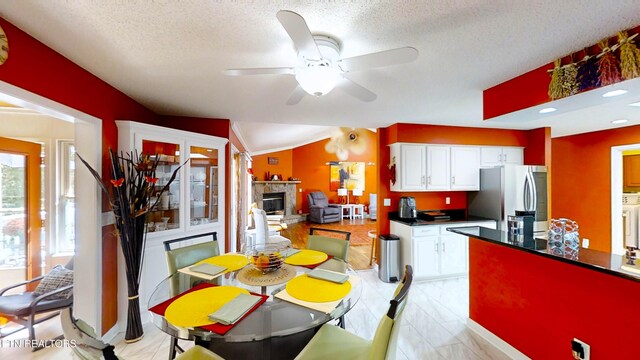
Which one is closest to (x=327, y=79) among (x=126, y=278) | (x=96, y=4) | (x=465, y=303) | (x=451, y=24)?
(x=451, y=24)

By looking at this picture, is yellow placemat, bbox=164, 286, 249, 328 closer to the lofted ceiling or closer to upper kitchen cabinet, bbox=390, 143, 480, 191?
the lofted ceiling

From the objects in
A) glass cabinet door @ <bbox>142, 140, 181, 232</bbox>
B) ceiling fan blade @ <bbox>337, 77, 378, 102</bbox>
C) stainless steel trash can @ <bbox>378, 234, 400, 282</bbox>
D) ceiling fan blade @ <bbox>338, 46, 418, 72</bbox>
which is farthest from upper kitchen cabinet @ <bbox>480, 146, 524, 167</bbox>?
glass cabinet door @ <bbox>142, 140, 181, 232</bbox>

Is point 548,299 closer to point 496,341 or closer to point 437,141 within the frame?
point 496,341

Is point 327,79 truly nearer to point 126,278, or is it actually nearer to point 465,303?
point 126,278

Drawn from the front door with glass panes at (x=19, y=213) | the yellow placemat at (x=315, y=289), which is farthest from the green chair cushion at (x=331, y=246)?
the front door with glass panes at (x=19, y=213)

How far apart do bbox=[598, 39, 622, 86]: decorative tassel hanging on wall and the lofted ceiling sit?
0.27ft

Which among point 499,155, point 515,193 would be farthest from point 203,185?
point 499,155

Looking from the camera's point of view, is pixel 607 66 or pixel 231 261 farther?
pixel 231 261

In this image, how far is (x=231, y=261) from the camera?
203 centimetres

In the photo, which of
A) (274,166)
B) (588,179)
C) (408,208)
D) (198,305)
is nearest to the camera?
(198,305)

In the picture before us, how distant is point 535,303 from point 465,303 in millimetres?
1208

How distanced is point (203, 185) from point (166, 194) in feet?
1.61

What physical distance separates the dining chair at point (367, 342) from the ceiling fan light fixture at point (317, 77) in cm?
115

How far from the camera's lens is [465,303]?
291 cm
